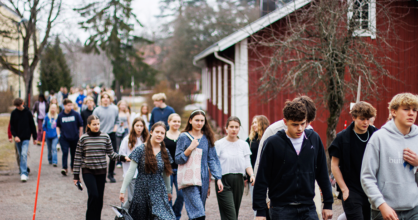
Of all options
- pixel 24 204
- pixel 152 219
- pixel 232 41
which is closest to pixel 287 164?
pixel 152 219

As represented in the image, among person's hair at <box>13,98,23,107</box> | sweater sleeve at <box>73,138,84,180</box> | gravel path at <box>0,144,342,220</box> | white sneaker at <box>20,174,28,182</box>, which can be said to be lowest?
gravel path at <box>0,144,342,220</box>

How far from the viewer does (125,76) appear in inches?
1591

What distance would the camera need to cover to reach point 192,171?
18.3ft

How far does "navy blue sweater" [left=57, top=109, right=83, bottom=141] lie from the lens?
1049 cm

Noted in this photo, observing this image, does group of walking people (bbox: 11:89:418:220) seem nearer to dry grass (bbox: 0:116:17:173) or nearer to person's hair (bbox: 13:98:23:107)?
person's hair (bbox: 13:98:23:107)

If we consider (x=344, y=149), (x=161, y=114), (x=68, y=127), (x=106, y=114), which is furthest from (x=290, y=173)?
(x=68, y=127)

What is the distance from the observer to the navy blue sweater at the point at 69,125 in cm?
1049

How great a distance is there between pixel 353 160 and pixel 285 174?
1.21 metres

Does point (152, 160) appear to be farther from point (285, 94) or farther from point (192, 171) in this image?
point (285, 94)

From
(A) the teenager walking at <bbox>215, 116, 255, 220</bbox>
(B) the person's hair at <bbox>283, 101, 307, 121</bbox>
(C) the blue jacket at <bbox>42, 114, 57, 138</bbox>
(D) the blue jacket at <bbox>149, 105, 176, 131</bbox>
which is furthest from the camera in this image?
(C) the blue jacket at <bbox>42, 114, 57, 138</bbox>

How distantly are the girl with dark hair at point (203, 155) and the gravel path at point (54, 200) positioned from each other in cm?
177

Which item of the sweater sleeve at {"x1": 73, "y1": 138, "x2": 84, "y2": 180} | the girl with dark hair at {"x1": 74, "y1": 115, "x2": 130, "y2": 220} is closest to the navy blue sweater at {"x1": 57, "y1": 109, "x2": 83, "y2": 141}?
the girl with dark hair at {"x1": 74, "y1": 115, "x2": 130, "y2": 220}

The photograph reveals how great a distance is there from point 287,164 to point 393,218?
3.27 ft

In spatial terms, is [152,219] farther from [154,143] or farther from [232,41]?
[232,41]
